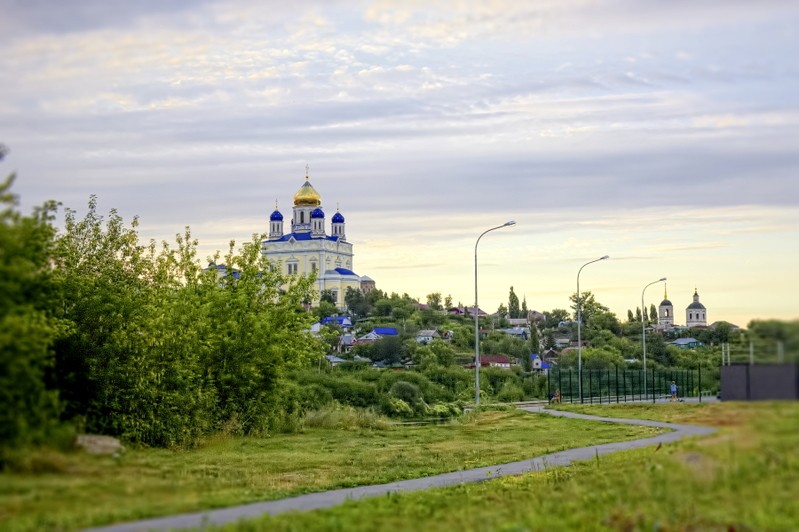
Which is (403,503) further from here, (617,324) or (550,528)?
(617,324)

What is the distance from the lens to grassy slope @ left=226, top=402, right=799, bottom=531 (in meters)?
14.0

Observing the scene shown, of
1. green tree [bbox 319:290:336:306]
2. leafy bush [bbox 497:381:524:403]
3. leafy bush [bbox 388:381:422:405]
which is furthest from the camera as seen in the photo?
green tree [bbox 319:290:336:306]

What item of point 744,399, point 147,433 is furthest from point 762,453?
point 147,433

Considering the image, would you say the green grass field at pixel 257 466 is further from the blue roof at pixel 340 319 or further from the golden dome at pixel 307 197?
the golden dome at pixel 307 197

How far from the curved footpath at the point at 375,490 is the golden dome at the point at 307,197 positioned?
15481 centimetres

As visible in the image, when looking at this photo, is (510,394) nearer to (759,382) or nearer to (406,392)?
(406,392)

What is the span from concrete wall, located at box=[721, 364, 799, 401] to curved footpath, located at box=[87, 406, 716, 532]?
750 millimetres

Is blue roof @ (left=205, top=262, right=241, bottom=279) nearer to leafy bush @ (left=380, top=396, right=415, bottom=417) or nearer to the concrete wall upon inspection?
leafy bush @ (left=380, top=396, right=415, bottom=417)

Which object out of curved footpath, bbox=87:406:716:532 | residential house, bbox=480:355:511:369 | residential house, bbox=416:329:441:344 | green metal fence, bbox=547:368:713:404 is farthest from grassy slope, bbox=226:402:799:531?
residential house, bbox=416:329:441:344

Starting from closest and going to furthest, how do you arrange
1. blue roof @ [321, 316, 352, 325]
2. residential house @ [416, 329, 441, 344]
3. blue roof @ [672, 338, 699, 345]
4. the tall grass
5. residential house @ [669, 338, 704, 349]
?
the tall grass, residential house @ [669, 338, 704, 349], blue roof @ [672, 338, 699, 345], residential house @ [416, 329, 441, 344], blue roof @ [321, 316, 352, 325]

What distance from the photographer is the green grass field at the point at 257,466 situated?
537 inches

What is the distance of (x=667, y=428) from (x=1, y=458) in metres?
24.0

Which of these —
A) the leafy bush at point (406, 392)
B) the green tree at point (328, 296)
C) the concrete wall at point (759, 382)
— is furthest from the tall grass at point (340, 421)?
the green tree at point (328, 296)

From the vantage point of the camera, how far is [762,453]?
48.5 ft
